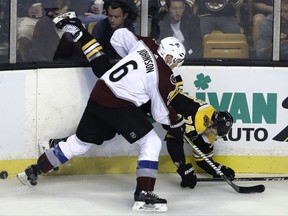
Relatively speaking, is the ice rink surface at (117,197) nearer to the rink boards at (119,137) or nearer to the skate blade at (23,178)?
the skate blade at (23,178)

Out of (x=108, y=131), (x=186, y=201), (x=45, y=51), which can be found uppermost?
(x=45, y=51)

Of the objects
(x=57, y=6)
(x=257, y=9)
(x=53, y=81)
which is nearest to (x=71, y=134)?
(x=53, y=81)

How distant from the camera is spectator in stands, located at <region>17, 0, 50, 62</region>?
620 cm

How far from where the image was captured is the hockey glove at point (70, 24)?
6129 millimetres

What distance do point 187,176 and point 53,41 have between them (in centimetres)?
119

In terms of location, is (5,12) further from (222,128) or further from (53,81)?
(222,128)

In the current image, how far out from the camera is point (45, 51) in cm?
629

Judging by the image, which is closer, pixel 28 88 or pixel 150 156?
pixel 150 156

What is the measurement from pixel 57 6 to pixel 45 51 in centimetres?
29

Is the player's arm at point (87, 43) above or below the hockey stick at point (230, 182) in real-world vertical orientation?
above

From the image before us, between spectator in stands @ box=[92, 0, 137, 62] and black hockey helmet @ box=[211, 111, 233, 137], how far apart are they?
73 centimetres

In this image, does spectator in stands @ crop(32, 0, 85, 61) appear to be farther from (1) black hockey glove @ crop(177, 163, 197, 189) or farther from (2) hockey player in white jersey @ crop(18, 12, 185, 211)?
(1) black hockey glove @ crop(177, 163, 197, 189)

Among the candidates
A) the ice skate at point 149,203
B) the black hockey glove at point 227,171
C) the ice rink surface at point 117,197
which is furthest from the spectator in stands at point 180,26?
the ice skate at point 149,203

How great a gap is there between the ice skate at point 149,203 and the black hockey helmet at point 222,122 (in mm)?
806
